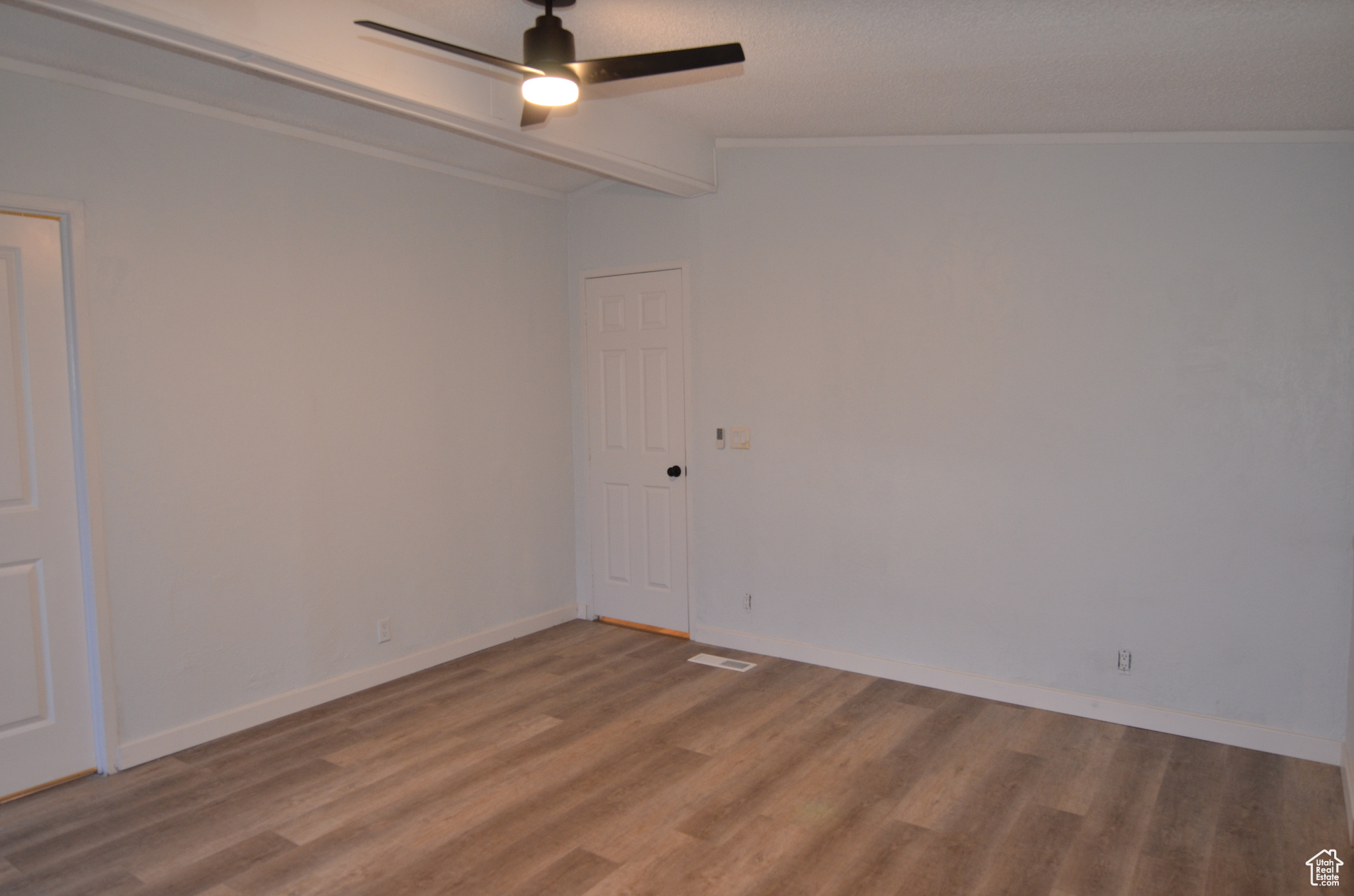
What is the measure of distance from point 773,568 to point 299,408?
8.57ft

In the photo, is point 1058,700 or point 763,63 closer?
point 763,63

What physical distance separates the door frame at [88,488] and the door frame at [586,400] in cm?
273

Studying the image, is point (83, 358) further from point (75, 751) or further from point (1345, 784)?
point (1345, 784)

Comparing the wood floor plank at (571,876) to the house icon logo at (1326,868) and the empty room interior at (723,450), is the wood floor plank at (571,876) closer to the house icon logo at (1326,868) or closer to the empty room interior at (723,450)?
the empty room interior at (723,450)

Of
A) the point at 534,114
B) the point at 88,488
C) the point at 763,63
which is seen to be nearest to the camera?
the point at 534,114

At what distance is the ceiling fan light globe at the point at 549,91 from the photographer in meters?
2.55

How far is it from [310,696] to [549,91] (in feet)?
9.99

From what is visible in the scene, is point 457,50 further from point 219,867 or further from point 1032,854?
point 1032,854

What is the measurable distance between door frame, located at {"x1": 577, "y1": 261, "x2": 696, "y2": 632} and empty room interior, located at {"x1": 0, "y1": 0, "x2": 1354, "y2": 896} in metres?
0.09

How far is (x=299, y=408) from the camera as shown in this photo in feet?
12.9

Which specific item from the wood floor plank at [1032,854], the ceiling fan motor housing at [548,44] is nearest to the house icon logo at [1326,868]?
the wood floor plank at [1032,854]

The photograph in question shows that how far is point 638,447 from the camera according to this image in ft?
17.0

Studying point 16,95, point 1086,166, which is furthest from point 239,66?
point 1086,166

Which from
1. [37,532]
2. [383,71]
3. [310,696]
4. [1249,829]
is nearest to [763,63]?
[383,71]
